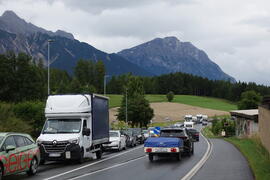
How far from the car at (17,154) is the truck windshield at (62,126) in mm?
4804

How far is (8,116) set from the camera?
99.9ft

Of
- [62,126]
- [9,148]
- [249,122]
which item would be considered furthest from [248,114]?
[9,148]

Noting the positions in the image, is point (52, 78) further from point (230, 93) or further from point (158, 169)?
point (158, 169)

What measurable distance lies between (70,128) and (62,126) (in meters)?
0.42

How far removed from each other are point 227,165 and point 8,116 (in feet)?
54.8

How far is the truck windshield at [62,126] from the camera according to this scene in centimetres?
2130

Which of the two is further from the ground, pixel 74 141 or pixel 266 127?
pixel 266 127

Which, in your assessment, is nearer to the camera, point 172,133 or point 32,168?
point 32,168

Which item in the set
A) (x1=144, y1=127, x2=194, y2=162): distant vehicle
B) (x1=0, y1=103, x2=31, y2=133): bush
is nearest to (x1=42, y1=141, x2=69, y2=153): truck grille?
(x1=144, y1=127, x2=194, y2=162): distant vehicle

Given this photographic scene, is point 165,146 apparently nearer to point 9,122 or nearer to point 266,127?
point 266,127

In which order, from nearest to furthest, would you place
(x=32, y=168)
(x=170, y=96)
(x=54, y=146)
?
(x=32, y=168), (x=54, y=146), (x=170, y=96)

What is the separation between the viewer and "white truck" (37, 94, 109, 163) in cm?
2016

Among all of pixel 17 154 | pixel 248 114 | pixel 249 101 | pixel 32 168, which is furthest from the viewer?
pixel 249 101

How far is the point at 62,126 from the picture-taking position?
70.7ft
